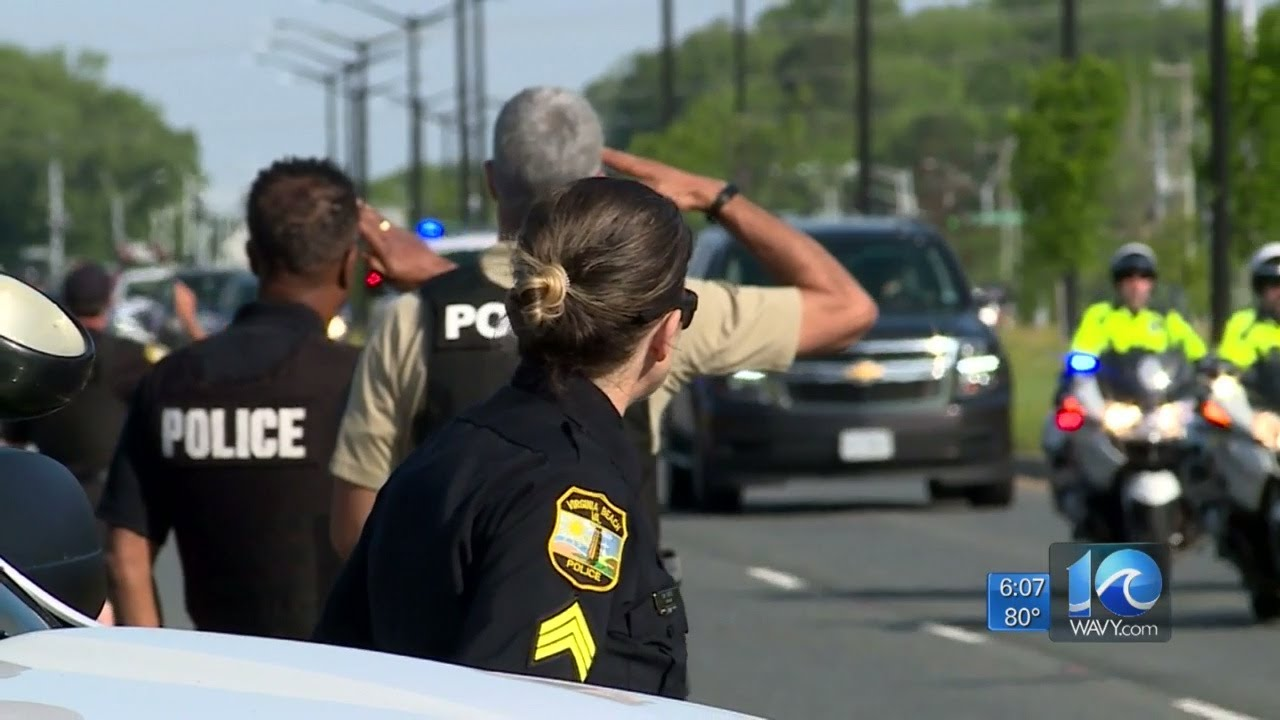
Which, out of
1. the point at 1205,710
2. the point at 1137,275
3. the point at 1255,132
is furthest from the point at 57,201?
the point at 1205,710

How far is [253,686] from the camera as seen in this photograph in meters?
2.96

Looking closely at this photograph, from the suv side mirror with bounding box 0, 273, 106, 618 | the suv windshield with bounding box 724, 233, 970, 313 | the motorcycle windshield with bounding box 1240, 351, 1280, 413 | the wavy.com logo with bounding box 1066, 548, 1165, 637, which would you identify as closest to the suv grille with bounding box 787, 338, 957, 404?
→ the suv windshield with bounding box 724, 233, 970, 313

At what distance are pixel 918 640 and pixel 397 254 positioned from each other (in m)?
7.74

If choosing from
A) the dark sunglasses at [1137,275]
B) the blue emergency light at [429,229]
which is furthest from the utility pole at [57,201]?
the blue emergency light at [429,229]

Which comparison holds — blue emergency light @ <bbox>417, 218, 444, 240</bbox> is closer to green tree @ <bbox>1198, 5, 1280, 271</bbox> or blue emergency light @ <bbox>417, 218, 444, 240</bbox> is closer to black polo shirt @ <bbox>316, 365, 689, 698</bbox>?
black polo shirt @ <bbox>316, 365, 689, 698</bbox>

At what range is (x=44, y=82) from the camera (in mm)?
55781

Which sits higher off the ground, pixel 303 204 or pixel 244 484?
pixel 303 204

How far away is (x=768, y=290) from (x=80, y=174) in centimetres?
2923

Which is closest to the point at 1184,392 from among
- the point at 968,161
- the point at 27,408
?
the point at 27,408

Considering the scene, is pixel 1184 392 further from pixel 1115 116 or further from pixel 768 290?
pixel 1115 116

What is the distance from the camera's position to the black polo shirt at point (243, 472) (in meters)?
5.84

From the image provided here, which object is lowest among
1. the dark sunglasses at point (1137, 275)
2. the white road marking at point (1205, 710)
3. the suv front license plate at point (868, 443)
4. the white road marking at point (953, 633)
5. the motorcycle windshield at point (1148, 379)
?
the white road marking at point (953, 633)

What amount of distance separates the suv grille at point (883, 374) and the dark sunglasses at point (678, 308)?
1679 centimetres

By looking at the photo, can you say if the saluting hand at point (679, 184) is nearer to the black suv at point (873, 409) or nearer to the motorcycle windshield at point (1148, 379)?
the motorcycle windshield at point (1148, 379)
